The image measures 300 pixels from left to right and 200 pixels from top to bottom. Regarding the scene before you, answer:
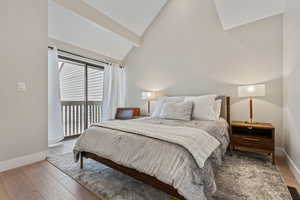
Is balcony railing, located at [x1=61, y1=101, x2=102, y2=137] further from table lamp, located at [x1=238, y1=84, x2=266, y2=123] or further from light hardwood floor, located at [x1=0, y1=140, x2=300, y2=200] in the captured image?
table lamp, located at [x1=238, y1=84, x2=266, y2=123]

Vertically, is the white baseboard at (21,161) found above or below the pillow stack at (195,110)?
below

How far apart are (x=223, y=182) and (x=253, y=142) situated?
1023mm

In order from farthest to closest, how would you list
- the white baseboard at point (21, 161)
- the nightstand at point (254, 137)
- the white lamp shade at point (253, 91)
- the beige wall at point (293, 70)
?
1. the white lamp shade at point (253, 91)
2. the nightstand at point (254, 137)
3. the white baseboard at point (21, 161)
4. the beige wall at point (293, 70)

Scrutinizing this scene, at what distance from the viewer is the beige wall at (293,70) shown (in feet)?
5.56

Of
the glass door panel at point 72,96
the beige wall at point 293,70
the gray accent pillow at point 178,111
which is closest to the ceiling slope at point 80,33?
the glass door panel at point 72,96

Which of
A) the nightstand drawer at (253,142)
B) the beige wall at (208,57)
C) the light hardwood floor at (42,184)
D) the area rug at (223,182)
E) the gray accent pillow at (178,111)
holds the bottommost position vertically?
the light hardwood floor at (42,184)

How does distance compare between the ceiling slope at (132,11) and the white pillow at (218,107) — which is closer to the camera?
the white pillow at (218,107)

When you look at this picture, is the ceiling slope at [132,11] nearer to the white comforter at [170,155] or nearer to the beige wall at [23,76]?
the beige wall at [23,76]

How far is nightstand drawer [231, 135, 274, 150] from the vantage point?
206 cm

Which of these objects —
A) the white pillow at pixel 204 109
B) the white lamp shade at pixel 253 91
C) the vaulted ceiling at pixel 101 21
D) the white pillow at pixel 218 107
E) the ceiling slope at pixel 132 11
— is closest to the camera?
the white lamp shade at pixel 253 91

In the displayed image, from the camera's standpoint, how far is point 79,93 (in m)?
3.84

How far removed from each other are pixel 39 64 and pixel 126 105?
→ 2709 mm

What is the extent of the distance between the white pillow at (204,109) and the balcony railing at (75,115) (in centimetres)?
305

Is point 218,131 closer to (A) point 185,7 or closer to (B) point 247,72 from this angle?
(B) point 247,72
